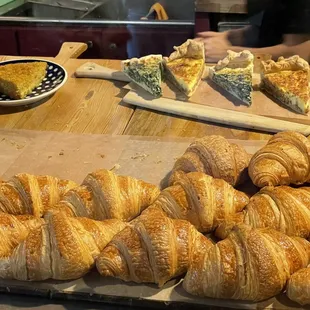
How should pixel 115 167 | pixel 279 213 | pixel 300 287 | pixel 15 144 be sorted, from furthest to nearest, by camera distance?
1. pixel 15 144
2. pixel 115 167
3. pixel 279 213
4. pixel 300 287

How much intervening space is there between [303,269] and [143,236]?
0.39m

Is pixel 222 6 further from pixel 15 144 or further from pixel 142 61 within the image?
pixel 15 144

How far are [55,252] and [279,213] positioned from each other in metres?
0.60

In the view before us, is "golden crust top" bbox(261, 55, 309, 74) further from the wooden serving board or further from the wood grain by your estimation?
the wood grain

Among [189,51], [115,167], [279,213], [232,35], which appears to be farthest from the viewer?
[232,35]

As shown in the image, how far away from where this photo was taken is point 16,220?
1.44 m

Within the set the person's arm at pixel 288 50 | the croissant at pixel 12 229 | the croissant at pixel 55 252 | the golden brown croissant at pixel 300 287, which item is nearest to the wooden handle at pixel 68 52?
the person's arm at pixel 288 50

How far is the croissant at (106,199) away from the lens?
148cm

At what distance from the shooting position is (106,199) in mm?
1470

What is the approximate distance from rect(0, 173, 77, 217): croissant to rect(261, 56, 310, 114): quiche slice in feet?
3.84

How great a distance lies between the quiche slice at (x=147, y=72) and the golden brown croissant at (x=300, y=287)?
133 centimetres

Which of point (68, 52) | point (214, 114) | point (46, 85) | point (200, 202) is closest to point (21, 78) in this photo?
point (46, 85)

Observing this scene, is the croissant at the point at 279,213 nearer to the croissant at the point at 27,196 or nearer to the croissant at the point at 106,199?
the croissant at the point at 106,199

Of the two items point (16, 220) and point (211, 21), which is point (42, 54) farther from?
point (16, 220)
